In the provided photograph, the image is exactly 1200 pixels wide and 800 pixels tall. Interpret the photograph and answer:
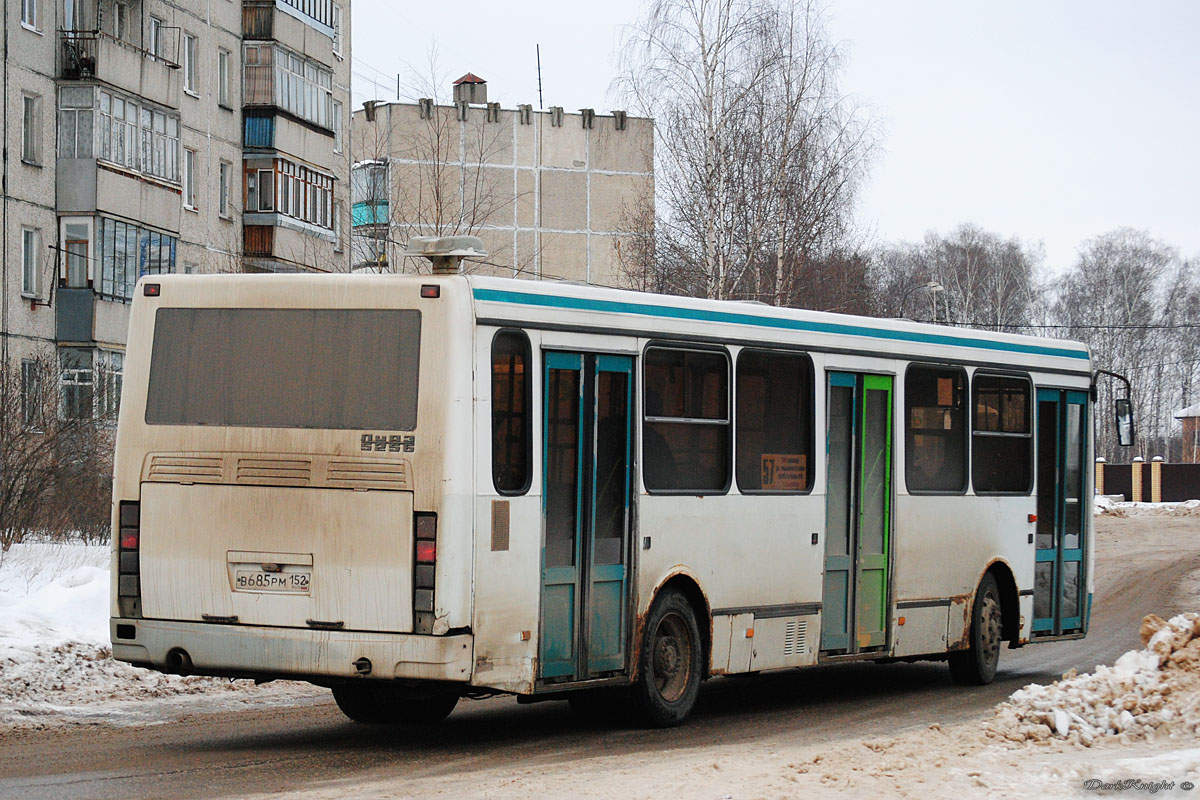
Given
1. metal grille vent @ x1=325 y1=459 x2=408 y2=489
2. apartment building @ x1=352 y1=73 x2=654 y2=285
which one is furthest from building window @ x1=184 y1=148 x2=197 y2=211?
metal grille vent @ x1=325 y1=459 x2=408 y2=489

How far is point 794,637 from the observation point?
43.1 ft

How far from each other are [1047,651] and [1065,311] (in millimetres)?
87044


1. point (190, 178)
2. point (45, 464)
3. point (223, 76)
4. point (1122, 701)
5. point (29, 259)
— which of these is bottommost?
point (1122, 701)

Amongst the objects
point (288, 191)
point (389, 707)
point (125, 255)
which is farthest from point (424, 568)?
point (288, 191)

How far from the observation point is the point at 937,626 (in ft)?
48.9

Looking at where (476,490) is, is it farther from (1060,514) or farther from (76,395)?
(76,395)

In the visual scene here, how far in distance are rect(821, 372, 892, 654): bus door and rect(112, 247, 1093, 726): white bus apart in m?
0.04

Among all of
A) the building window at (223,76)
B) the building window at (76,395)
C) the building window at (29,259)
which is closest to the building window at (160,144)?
the building window at (29,259)

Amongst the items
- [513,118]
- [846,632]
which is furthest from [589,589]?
[513,118]

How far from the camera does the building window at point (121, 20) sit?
41906 millimetres

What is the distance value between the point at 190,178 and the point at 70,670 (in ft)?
110

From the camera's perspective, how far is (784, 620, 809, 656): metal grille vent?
13062 mm

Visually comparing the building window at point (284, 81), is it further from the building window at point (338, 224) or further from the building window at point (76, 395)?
the building window at point (76, 395)

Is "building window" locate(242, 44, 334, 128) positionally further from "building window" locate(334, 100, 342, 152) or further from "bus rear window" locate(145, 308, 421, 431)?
"bus rear window" locate(145, 308, 421, 431)
